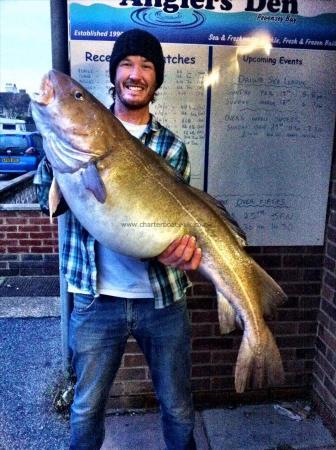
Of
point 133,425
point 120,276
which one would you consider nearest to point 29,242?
point 133,425

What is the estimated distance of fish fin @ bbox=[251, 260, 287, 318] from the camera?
216 cm

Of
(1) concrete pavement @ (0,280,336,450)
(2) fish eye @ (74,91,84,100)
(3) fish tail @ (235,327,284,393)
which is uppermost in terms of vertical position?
(2) fish eye @ (74,91,84,100)

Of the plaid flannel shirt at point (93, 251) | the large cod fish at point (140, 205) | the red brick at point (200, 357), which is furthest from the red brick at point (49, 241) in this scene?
the large cod fish at point (140, 205)

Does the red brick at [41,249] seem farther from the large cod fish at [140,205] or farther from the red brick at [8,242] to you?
the large cod fish at [140,205]

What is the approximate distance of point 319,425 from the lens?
314cm

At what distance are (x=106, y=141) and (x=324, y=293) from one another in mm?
2080

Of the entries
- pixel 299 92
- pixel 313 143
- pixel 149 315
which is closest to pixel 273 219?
pixel 313 143

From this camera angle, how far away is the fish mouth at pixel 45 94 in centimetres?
178

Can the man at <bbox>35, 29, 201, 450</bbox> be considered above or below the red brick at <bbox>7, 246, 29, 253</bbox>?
above

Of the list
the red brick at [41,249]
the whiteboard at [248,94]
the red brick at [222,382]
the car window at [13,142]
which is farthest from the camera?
→ the car window at [13,142]

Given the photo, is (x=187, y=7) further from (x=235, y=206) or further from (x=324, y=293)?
(x=324, y=293)

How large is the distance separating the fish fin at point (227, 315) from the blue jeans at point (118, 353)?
0.29 m

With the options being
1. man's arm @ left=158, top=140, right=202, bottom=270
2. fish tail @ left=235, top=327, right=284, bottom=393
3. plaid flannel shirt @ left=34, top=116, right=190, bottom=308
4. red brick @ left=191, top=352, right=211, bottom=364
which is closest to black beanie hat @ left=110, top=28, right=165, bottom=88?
plaid flannel shirt @ left=34, top=116, right=190, bottom=308

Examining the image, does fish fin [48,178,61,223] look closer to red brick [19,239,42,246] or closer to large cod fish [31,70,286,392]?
large cod fish [31,70,286,392]
